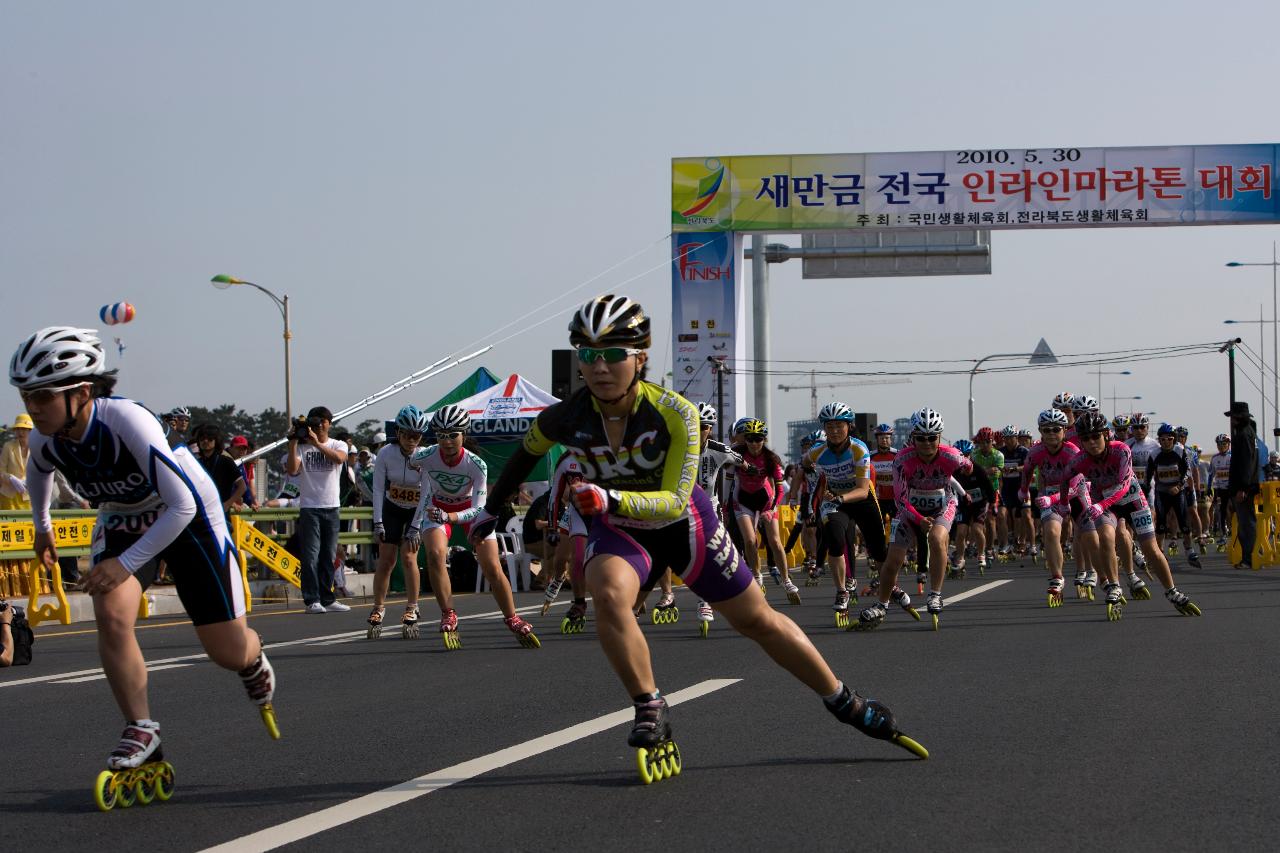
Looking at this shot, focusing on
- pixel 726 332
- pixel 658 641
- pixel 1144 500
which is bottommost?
pixel 658 641

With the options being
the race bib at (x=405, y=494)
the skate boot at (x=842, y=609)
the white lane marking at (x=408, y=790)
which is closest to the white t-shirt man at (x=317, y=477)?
the race bib at (x=405, y=494)

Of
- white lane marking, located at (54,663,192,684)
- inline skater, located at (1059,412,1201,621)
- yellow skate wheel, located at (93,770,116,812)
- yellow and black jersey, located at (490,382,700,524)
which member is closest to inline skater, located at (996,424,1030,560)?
inline skater, located at (1059,412,1201,621)

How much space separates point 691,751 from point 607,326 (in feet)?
6.61

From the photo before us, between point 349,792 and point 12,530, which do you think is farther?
point 12,530

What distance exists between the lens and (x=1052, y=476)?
54.3 feet

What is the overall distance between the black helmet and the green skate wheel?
192cm

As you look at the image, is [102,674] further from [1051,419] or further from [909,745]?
[1051,419]

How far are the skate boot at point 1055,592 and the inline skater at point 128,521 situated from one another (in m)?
11.5

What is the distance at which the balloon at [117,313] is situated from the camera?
2934cm

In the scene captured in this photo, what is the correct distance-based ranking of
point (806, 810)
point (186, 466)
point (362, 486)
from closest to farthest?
point (806, 810) → point (186, 466) → point (362, 486)

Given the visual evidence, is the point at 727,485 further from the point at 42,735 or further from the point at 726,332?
the point at 726,332

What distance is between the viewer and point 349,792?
625cm

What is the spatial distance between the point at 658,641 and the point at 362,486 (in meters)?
12.2

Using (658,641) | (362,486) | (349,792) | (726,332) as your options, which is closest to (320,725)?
(349,792)
